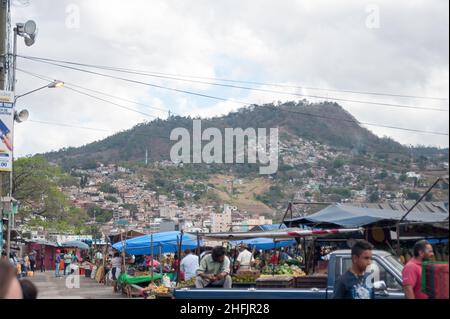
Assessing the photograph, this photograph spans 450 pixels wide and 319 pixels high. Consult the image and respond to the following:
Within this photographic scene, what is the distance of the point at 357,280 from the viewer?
21.1ft

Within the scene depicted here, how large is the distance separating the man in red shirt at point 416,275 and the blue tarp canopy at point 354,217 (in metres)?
7.22

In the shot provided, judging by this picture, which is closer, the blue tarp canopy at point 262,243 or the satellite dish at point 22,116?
the satellite dish at point 22,116

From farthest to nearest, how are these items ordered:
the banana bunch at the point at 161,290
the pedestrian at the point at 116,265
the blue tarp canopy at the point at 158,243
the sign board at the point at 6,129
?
the pedestrian at the point at 116,265 → the blue tarp canopy at the point at 158,243 → the banana bunch at the point at 161,290 → the sign board at the point at 6,129

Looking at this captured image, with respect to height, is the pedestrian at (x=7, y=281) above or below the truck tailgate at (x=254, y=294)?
above

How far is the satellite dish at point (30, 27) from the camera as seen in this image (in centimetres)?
1740


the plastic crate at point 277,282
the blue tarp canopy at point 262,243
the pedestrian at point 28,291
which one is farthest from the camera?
the blue tarp canopy at point 262,243

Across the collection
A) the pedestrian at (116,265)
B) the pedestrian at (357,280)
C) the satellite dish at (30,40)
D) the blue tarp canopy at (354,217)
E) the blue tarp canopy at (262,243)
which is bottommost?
the pedestrian at (116,265)

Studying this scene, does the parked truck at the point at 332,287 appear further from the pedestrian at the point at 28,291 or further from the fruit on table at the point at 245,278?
the pedestrian at the point at 28,291

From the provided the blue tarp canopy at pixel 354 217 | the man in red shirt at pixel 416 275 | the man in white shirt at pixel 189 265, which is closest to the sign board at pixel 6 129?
the man in white shirt at pixel 189 265

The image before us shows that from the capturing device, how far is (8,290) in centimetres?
468

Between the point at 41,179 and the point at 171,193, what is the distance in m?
23.2

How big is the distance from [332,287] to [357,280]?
3138 mm

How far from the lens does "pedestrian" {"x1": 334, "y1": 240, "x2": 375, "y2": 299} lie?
20.9 ft

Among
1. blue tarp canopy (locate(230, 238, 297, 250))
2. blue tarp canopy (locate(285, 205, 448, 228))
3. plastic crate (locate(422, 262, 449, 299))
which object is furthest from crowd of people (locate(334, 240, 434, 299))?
blue tarp canopy (locate(230, 238, 297, 250))
